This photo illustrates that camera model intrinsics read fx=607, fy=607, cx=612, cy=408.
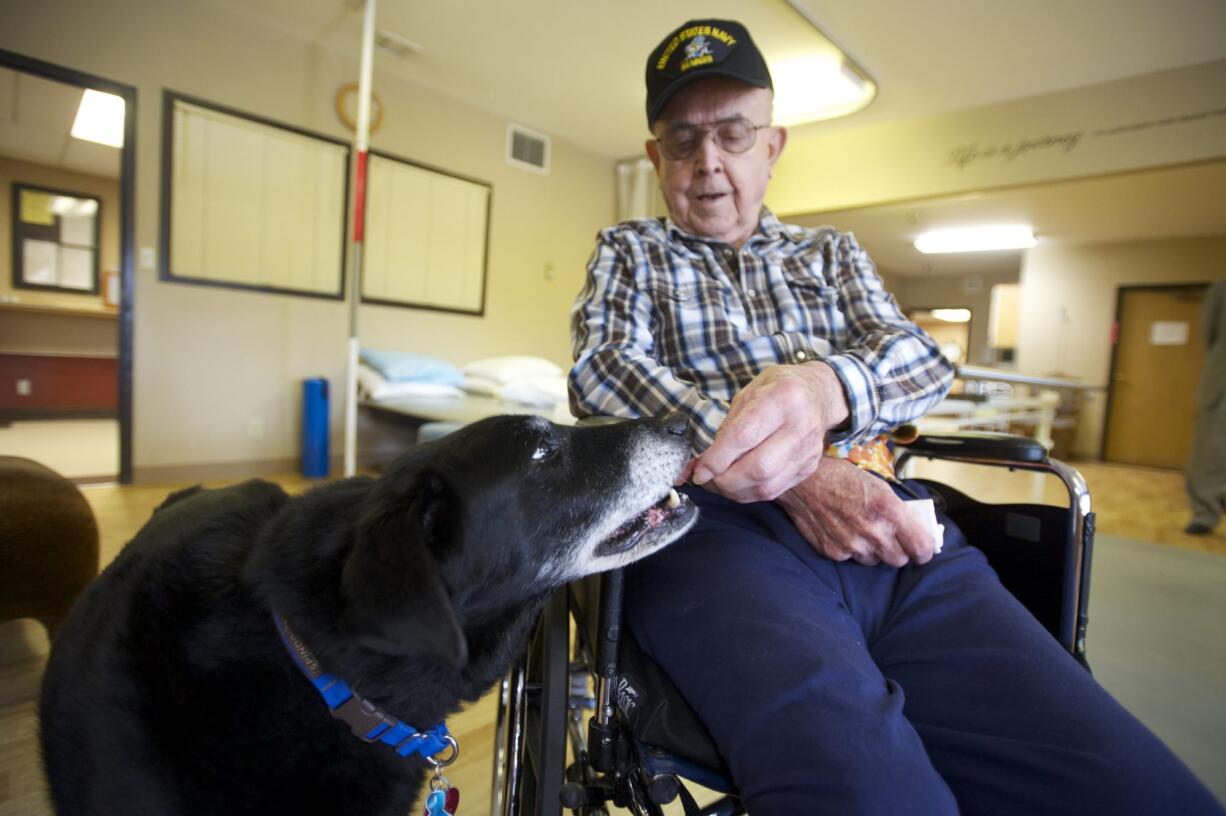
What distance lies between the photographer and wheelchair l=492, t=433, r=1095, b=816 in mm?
669

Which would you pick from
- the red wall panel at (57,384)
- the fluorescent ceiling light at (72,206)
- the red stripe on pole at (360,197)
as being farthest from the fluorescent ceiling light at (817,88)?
the fluorescent ceiling light at (72,206)

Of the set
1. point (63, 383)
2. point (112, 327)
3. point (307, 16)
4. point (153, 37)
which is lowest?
point (63, 383)

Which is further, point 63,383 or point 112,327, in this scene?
point 112,327

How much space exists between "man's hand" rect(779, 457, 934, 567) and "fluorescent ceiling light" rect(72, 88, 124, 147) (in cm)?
422

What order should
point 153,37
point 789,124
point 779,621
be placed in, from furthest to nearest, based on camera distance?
point 789,124 → point 153,37 → point 779,621

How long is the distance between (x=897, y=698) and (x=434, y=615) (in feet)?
1.59

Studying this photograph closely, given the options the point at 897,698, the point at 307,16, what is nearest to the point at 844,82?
the point at 307,16

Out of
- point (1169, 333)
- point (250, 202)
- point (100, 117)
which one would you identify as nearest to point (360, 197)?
point (250, 202)

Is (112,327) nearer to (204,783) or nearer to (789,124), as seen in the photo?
(789,124)

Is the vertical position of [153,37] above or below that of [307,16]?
below

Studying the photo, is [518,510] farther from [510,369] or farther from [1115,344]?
[1115,344]

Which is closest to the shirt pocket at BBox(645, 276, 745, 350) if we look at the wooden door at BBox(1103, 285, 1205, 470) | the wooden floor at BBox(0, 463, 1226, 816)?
the wooden floor at BBox(0, 463, 1226, 816)

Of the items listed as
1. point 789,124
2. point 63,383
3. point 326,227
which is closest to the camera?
point 326,227

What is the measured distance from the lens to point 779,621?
69cm
